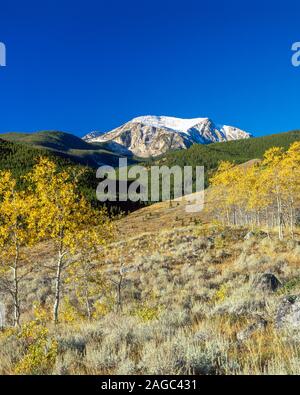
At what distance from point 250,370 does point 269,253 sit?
22.5m

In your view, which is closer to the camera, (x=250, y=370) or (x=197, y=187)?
(x=250, y=370)

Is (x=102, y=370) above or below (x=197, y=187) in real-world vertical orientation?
below

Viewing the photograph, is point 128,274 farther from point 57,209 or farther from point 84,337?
point 84,337

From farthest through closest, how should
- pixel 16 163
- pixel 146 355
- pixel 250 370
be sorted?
1. pixel 16 163
2. pixel 146 355
3. pixel 250 370

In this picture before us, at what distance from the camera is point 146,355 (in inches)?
227

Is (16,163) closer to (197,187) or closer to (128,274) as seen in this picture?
(197,187)

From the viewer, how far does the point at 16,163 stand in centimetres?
14175

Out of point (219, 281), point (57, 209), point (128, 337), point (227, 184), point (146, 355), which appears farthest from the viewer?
point (227, 184)

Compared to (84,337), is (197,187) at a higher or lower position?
higher

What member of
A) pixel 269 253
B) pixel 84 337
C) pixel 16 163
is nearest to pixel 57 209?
pixel 84 337
